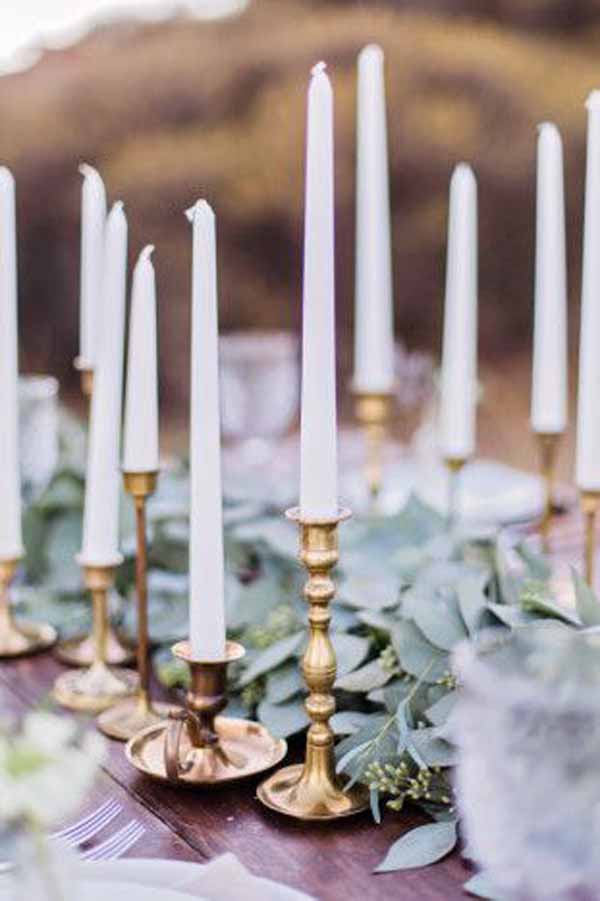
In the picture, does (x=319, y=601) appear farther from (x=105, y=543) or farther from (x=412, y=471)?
(x=412, y=471)

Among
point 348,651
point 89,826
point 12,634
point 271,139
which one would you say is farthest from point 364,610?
point 271,139

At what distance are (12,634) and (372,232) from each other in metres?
0.50

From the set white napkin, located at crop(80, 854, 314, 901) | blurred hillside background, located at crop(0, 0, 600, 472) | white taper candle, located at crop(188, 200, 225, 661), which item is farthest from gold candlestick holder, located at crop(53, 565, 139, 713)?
blurred hillside background, located at crop(0, 0, 600, 472)

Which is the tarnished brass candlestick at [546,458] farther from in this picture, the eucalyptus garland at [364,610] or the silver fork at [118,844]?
the silver fork at [118,844]

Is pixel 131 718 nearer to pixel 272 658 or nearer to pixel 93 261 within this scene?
pixel 272 658

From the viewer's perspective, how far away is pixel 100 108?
2.69 metres

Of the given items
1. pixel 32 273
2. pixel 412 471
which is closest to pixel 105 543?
pixel 412 471

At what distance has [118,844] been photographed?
811 millimetres

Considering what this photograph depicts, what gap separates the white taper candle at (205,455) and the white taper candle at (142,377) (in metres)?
0.10

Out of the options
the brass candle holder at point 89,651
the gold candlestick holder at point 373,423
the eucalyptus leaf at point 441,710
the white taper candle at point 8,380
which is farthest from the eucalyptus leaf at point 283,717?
the gold candlestick holder at point 373,423

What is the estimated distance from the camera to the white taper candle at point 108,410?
1.01 meters

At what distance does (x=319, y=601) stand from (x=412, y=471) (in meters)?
1.00

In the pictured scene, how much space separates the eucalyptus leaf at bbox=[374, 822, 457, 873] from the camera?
77cm

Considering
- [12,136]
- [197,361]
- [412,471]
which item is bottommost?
[412,471]
